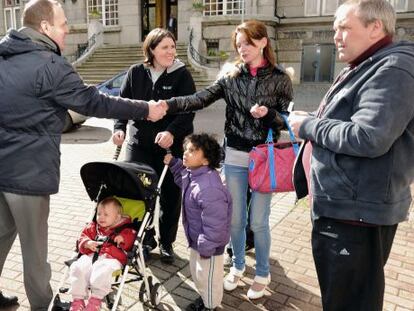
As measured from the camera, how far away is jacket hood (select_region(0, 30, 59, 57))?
8.71 feet

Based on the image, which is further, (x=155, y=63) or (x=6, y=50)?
(x=155, y=63)

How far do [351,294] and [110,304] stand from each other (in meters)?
1.83

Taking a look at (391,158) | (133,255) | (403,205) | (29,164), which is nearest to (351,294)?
(403,205)

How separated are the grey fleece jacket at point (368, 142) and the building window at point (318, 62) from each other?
60.3 feet

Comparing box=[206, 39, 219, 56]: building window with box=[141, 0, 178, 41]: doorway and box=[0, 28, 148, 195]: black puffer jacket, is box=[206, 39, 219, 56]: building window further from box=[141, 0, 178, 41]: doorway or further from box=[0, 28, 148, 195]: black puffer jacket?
box=[0, 28, 148, 195]: black puffer jacket

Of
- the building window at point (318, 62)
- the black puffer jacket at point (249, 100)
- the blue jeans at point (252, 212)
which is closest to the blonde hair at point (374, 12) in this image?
the black puffer jacket at point (249, 100)

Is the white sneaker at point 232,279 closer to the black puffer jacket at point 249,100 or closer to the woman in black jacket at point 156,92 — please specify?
the woman in black jacket at point 156,92

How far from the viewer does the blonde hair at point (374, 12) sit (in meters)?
2.10

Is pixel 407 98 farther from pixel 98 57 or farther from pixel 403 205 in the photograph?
pixel 98 57

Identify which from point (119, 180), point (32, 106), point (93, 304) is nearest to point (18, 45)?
point (32, 106)

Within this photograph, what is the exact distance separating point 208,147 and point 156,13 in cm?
2225

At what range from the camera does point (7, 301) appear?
336 centimetres

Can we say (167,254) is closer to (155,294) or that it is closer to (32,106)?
(155,294)

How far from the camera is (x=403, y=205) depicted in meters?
2.25
